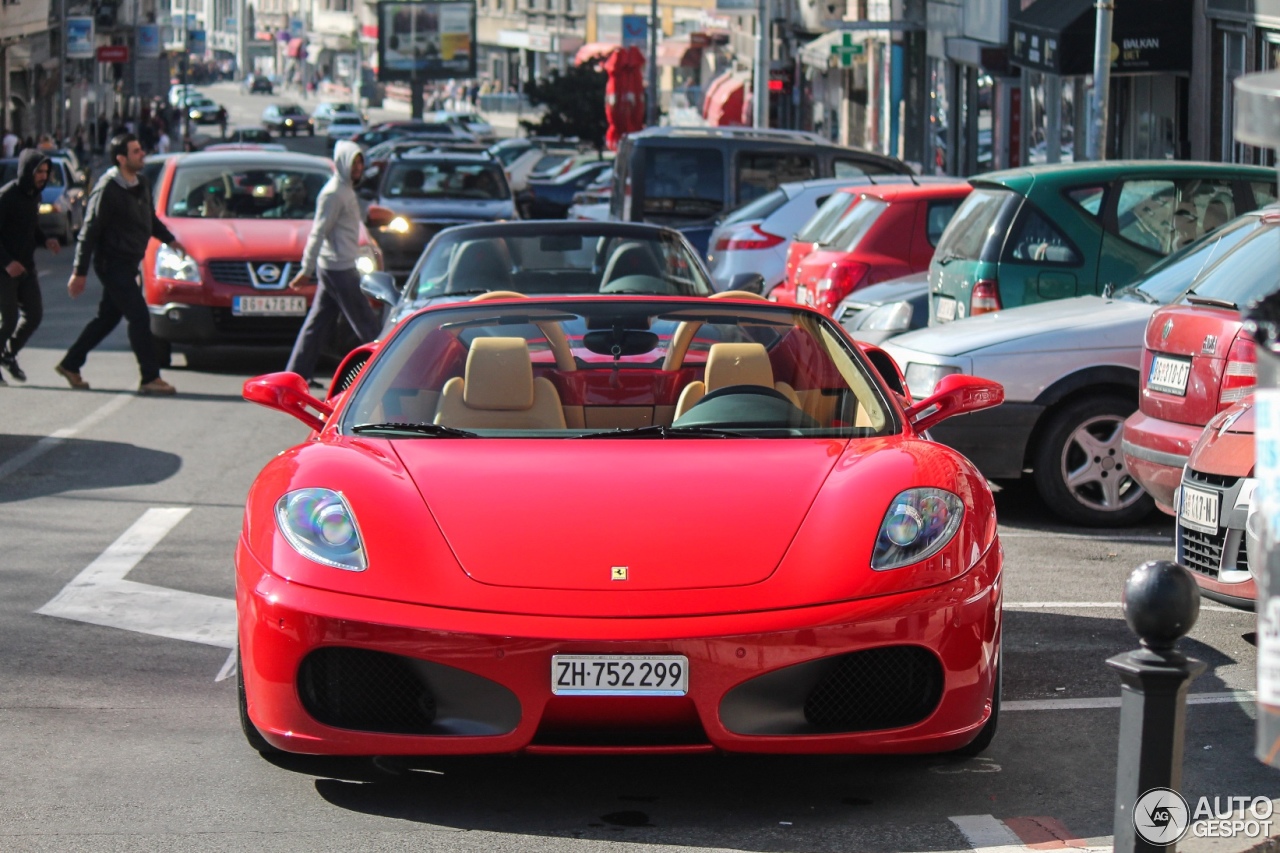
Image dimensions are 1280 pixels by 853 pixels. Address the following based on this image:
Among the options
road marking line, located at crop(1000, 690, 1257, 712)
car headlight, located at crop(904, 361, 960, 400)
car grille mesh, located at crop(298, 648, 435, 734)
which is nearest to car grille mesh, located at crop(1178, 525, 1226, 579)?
road marking line, located at crop(1000, 690, 1257, 712)

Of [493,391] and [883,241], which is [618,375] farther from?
[883,241]

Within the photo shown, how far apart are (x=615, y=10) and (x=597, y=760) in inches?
3802

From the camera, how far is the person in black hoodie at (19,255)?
1424cm

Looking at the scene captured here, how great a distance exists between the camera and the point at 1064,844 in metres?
4.55

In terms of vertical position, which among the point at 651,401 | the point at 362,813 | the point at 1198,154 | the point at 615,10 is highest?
the point at 615,10

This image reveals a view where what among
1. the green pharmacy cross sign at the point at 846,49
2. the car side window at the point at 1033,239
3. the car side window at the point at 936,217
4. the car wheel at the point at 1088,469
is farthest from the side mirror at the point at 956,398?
the green pharmacy cross sign at the point at 846,49

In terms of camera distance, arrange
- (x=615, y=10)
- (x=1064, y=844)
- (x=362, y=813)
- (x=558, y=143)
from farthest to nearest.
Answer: (x=615, y=10), (x=558, y=143), (x=362, y=813), (x=1064, y=844)

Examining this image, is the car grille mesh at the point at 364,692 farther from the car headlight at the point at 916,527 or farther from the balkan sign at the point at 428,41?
the balkan sign at the point at 428,41

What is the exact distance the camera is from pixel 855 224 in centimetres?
1438

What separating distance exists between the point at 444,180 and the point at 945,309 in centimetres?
1400

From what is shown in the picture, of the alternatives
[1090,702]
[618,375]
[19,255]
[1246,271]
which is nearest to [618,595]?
[1090,702]

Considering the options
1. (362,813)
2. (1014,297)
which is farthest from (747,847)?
(1014,297)

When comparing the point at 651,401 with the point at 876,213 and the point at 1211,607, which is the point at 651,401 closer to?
the point at 1211,607

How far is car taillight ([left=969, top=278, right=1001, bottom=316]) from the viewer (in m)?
10.8
